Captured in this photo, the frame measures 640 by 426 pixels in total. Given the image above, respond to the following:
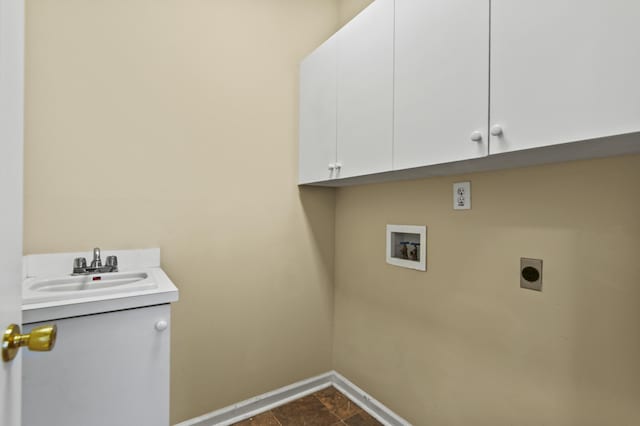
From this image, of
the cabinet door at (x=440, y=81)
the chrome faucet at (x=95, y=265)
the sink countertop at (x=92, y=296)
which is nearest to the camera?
the sink countertop at (x=92, y=296)

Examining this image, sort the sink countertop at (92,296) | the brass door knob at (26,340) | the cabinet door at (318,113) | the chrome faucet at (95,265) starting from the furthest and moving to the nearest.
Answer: the cabinet door at (318,113)
the chrome faucet at (95,265)
the sink countertop at (92,296)
the brass door knob at (26,340)

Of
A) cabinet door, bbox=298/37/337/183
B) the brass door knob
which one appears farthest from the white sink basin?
cabinet door, bbox=298/37/337/183

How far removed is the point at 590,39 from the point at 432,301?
1.16 metres

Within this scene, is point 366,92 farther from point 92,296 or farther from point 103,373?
point 103,373

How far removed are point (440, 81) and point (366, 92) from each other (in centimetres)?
40

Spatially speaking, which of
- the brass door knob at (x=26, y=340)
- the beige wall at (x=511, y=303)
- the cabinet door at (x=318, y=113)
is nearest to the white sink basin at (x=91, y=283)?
the brass door knob at (x=26, y=340)

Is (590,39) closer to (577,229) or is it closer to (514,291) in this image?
(577,229)

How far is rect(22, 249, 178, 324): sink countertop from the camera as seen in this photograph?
955 millimetres

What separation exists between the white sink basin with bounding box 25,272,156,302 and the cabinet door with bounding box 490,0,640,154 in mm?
1329

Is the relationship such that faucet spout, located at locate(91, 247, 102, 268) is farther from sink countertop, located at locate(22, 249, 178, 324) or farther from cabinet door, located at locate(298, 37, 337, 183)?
cabinet door, located at locate(298, 37, 337, 183)

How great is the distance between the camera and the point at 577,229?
1.11m

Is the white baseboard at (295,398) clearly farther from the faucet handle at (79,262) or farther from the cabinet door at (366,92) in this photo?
the cabinet door at (366,92)

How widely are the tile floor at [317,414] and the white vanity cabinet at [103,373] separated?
85cm

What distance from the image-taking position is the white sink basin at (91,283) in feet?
3.74
